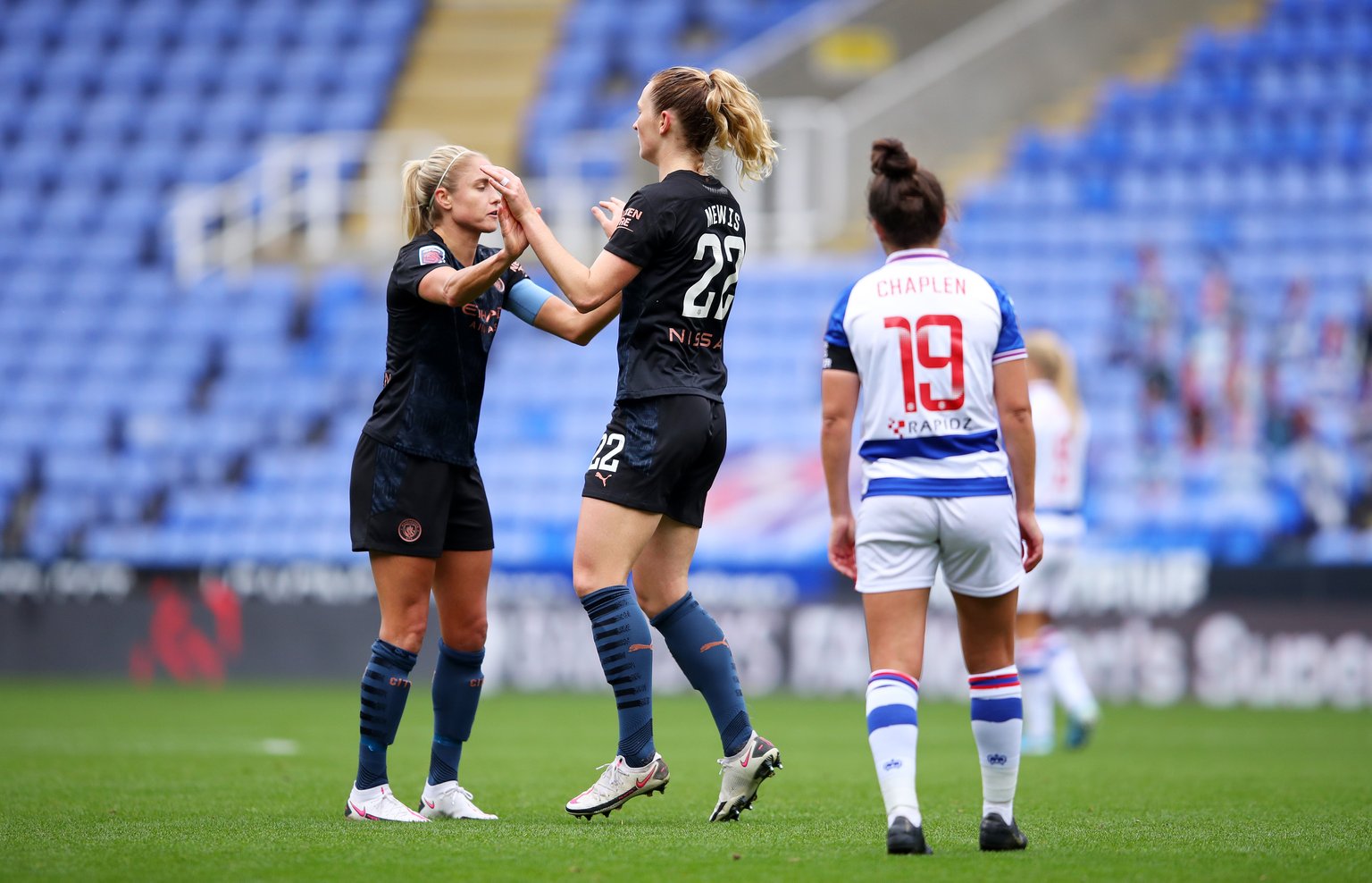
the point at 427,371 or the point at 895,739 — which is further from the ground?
the point at 427,371

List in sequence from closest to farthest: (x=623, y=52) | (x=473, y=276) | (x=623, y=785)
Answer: (x=473, y=276) < (x=623, y=785) < (x=623, y=52)

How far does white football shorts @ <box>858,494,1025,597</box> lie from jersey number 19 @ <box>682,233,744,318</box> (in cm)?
106

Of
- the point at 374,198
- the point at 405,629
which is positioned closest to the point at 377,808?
A: the point at 405,629

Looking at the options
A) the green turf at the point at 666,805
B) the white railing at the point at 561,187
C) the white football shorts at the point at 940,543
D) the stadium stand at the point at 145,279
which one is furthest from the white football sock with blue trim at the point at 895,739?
the white railing at the point at 561,187

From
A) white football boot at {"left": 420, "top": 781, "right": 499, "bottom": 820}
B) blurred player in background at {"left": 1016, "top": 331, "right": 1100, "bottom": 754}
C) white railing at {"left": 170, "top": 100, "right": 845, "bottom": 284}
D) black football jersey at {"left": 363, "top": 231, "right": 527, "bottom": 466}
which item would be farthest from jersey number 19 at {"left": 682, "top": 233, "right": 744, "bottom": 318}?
white railing at {"left": 170, "top": 100, "right": 845, "bottom": 284}

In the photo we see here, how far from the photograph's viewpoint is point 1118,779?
7.19m

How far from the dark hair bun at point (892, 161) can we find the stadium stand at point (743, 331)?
8966 millimetres

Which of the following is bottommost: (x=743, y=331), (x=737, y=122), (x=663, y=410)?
(x=663, y=410)

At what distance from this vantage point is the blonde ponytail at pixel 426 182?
5637 mm

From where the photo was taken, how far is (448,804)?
18.4 ft

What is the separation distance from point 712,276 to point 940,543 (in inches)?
50.3

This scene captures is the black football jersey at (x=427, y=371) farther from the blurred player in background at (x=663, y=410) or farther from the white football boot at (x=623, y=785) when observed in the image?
the white football boot at (x=623, y=785)

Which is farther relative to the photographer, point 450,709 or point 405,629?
point 450,709

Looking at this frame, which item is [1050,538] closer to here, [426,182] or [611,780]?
[611,780]
